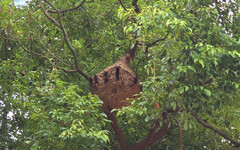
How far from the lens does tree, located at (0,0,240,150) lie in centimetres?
576

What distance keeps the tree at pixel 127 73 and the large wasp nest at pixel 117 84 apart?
2cm

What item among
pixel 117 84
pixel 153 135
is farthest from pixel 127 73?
pixel 153 135

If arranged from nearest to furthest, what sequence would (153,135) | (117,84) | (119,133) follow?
1. (117,84)
2. (153,135)
3. (119,133)

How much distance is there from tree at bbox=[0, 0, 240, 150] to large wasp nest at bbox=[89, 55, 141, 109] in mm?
24

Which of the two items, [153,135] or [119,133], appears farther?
[119,133]

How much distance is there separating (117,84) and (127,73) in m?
0.25

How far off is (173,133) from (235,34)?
138 inches

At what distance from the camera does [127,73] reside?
22.7 feet

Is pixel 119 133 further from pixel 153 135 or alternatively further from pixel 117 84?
pixel 117 84

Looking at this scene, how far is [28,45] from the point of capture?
8680 mm

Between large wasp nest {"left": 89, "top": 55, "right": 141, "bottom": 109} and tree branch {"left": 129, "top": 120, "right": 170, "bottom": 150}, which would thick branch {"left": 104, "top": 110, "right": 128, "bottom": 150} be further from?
large wasp nest {"left": 89, "top": 55, "right": 141, "bottom": 109}

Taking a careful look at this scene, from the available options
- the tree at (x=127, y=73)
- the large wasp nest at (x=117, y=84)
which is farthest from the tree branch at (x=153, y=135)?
the large wasp nest at (x=117, y=84)

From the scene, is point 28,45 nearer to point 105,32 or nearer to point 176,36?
point 105,32

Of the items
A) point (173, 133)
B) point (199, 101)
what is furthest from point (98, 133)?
point (173, 133)
